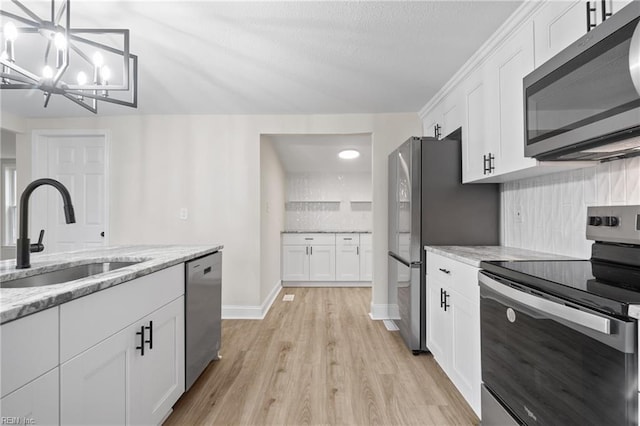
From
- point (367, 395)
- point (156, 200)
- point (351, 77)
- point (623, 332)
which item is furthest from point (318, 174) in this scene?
point (623, 332)

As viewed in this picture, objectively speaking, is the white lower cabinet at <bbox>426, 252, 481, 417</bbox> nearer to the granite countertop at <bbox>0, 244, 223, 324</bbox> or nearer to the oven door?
the oven door

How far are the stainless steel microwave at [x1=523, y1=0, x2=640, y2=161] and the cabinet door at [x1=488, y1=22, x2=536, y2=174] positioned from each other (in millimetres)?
232

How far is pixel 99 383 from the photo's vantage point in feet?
4.03

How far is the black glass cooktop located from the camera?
978 millimetres

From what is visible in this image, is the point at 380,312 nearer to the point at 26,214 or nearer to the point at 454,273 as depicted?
the point at 454,273

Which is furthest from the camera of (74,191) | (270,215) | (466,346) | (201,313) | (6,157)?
(6,157)

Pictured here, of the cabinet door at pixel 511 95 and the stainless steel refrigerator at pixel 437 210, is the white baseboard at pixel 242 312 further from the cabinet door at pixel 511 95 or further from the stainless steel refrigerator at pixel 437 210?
the cabinet door at pixel 511 95

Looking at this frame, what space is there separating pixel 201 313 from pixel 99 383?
1036 mm

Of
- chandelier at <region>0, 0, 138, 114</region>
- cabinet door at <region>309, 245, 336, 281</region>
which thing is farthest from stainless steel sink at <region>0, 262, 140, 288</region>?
cabinet door at <region>309, 245, 336, 281</region>

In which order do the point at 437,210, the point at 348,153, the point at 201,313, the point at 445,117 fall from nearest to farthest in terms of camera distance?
the point at 201,313 < the point at 437,210 < the point at 445,117 < the point at 348,153

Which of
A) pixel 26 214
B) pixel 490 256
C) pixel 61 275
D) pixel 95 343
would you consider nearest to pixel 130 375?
pixel 95 343

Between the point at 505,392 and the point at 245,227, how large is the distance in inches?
119

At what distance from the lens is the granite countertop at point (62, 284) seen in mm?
897

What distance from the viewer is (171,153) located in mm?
3959
